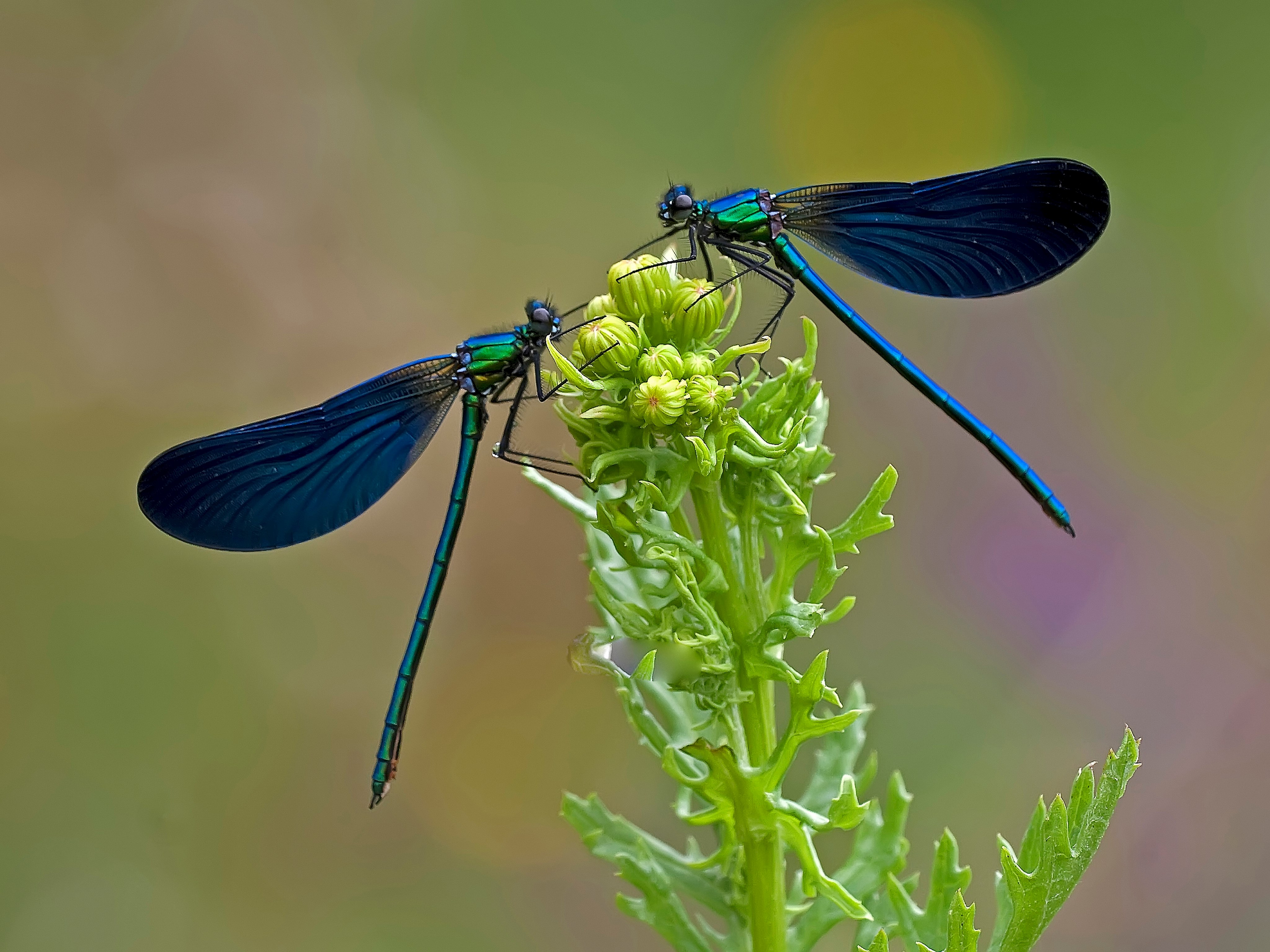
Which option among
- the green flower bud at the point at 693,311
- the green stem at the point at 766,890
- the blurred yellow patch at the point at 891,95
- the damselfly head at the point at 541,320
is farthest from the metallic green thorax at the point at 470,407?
the blurred yellow patch at the point at 891,95

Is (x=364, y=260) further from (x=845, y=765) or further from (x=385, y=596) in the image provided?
(x=845, y=765)

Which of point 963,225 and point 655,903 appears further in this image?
point 963,225

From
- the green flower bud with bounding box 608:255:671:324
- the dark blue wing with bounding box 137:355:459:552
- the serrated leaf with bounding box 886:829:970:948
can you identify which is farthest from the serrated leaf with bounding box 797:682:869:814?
the dark blue wing with bounding box 137:355:459:552

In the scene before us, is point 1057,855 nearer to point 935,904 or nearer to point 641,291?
point 935,904

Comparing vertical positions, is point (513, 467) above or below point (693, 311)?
above

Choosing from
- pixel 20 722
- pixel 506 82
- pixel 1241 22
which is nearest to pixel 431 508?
pixel 20 722

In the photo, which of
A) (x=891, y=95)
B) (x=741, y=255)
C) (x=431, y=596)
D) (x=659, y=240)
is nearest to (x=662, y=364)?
(x=659, y=240)

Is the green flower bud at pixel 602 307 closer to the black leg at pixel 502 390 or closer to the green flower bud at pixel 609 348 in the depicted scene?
the green flower bud at pixel 609 348
